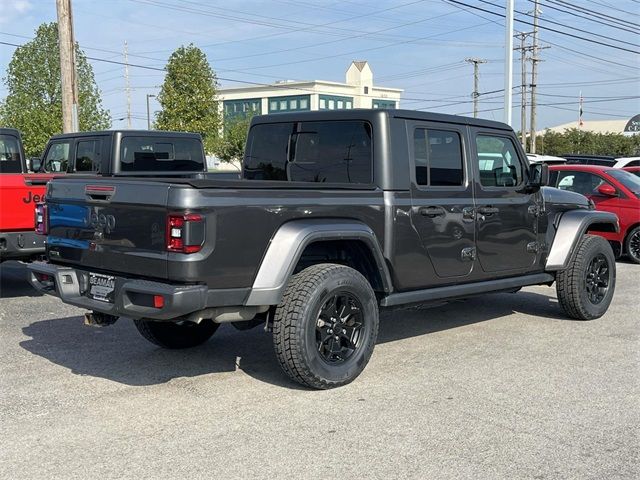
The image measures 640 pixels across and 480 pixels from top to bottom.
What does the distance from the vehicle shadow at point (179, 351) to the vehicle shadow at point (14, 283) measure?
1914 millimetres

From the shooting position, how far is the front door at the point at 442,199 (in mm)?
5688

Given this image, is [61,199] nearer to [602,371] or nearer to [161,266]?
[161,266]

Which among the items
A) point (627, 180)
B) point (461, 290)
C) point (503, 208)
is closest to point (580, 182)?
point (627, 180)

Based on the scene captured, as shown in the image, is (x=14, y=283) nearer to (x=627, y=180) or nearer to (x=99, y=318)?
(x=99, y=318)

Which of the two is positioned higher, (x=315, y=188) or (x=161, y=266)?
(x=315, y=188)

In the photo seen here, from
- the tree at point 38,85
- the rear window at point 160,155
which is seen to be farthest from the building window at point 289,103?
the rear window at point 160,155

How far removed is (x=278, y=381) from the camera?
530cm

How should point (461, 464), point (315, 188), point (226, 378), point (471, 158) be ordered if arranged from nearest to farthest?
1. point (461, 464)
2. point (315, 188)
3. point (226, 378)
4. point (471, 158)

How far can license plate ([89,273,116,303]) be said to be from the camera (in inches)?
188

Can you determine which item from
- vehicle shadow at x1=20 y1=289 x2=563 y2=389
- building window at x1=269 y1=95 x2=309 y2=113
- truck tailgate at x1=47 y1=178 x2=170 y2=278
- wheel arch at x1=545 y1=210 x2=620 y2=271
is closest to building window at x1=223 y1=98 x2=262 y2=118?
building window at x1=269 y1=95 x2=309 y2=113

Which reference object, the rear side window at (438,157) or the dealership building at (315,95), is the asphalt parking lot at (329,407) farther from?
the dealership building at (315,95)

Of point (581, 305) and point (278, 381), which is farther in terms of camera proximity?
point (581, 305)

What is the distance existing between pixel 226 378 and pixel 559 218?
383cm

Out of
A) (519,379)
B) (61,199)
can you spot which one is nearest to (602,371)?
(519,379)
